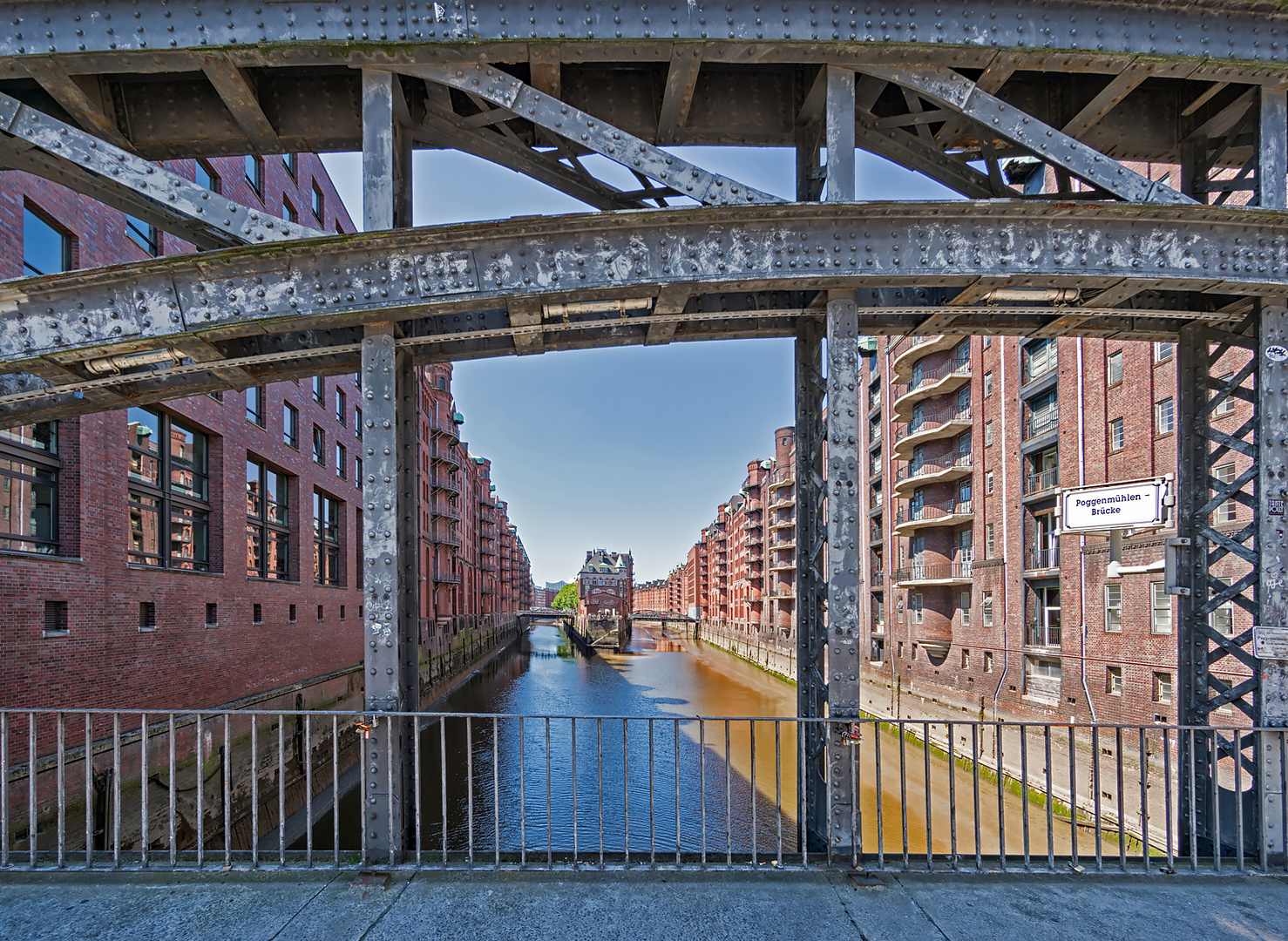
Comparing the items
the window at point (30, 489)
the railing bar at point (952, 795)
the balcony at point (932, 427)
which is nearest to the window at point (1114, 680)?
the balcony at point (932, 427)

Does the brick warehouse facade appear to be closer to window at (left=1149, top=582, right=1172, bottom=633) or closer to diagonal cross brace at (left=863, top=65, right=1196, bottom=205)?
diagonal cross brace at (left=863, top=65, right=1196, bottom=205)

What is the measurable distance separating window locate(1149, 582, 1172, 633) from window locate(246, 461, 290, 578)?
2494cm

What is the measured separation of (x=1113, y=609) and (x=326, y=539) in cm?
2764

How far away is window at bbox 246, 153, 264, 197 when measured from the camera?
1902 centimetres

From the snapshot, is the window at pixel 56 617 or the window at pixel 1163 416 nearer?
the window at pixel 56 617

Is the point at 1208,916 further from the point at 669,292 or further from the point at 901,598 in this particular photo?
the point at 901,598

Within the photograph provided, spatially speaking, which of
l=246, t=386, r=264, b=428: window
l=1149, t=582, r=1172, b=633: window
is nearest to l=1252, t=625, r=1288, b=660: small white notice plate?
l=1149, t=582, r=1172, b=633: window

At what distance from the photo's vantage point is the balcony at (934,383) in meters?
29.0

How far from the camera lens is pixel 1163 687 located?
17500 millimetres

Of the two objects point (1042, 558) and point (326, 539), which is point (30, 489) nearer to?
point (326, 539)

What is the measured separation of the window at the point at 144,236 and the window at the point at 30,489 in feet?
15.5

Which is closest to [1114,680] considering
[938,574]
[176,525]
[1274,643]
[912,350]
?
[938,574]

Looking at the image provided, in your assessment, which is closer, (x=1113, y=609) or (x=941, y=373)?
(x=1113, y=609)

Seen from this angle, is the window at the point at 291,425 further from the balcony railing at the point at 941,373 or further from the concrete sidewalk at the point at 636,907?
the balcony railing at the point at 941,373
